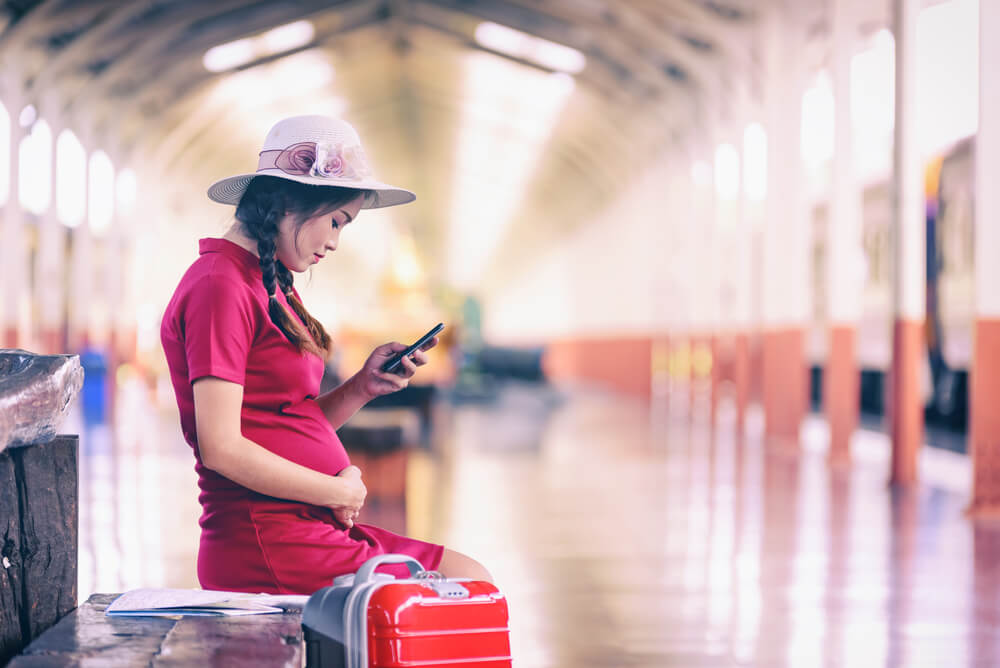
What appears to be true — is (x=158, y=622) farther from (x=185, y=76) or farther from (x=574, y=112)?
(x=574, y=112)

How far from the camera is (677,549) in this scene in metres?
5.58

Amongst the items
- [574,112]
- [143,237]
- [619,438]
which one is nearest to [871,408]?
[619,438]

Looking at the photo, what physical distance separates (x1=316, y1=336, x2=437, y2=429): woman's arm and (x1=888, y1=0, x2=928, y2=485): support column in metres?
6.16

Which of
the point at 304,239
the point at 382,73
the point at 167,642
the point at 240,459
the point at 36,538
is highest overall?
the point at 382,73

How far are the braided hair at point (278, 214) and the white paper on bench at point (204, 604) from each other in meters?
0.41

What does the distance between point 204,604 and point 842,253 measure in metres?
8.51

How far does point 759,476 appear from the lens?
896cm

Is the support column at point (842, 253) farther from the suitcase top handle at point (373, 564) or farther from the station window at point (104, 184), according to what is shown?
the station window at point (104, 184)

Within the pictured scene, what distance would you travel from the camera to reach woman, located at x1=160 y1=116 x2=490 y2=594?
1.99 metres

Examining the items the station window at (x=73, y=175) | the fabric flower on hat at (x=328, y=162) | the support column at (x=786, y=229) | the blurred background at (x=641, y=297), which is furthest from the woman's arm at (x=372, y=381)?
the station window at (x=73, y=175)

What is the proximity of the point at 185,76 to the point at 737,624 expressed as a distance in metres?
14.0

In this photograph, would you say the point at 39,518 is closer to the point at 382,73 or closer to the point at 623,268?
the point at 382,73

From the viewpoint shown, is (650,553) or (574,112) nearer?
(650,553)

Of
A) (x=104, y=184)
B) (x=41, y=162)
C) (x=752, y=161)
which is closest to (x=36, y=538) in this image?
(x=752, y=161)
